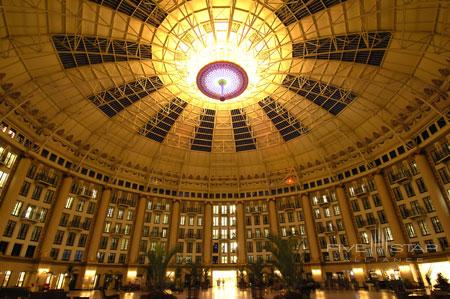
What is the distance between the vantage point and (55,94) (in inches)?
1489

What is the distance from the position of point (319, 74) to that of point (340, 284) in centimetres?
3209

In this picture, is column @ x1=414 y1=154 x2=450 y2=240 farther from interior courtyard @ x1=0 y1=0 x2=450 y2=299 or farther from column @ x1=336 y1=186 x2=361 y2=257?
column @ x1=336 y1=186 x2=361 y2=257

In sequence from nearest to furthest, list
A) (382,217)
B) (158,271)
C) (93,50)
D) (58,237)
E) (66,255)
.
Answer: (158,271)
(93,50)
(58,237)
(66,255)
(382,217)

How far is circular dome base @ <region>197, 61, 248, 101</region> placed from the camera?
1371 inches

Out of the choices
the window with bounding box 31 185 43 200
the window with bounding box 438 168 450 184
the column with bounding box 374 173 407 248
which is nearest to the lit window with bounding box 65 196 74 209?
the window with bounding box 31 185 43 200

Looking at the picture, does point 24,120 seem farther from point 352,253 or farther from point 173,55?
point 352,253

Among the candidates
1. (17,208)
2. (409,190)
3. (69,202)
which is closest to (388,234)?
(409,190)

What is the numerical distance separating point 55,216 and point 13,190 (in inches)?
323

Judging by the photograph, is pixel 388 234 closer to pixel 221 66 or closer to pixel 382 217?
pixel 382 217

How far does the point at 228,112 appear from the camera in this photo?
48938 mm

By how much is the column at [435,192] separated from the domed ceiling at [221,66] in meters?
5.08

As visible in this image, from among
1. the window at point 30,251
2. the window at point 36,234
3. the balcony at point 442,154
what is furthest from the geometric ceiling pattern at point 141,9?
the balcony at point 442,154

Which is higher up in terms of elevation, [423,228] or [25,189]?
[25,189]

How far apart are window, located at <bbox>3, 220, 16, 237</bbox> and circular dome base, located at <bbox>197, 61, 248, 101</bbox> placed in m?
32.5
